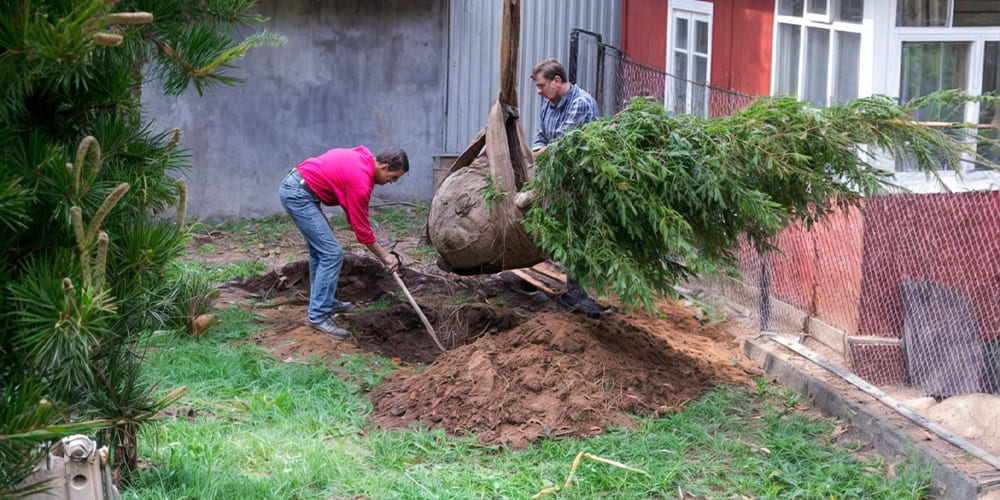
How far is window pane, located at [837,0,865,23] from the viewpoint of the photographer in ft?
24.2

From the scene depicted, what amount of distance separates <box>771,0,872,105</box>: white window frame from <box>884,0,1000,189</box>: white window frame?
0.34 feet

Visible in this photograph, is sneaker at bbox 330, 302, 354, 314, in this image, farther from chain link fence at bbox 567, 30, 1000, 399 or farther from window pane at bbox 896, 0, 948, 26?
window pane at bbox 896, 0, 948, 26

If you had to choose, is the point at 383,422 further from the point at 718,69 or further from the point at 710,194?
the point at 718,69

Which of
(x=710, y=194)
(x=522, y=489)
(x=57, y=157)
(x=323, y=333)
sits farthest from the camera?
(x=323, y=333)

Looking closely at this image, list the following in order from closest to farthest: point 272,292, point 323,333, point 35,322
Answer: point 35,322, point 323,333, point 272,292

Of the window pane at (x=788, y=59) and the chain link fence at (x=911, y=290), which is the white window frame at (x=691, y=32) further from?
the chain link fence at (x=911, y=290)

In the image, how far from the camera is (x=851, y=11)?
7.55 meters

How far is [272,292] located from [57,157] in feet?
21.3

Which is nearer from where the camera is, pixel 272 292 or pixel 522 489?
pixel 522 489

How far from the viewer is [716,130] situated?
6.34 meters

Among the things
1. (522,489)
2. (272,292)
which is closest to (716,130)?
(522,489)

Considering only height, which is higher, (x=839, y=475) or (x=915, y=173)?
(x=915, y=173)

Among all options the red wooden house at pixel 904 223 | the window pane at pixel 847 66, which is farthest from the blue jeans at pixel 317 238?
the window pane at pixel 847 66

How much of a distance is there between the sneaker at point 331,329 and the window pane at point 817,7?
14.8 feet
